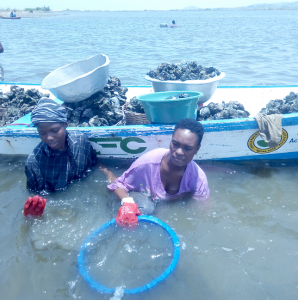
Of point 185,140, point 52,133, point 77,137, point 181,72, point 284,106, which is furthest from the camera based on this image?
point 181,72

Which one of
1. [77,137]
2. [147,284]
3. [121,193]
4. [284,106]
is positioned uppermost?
[284,106]

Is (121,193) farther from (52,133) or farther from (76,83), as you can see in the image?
(76,83)

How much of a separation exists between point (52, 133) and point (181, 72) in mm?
2303

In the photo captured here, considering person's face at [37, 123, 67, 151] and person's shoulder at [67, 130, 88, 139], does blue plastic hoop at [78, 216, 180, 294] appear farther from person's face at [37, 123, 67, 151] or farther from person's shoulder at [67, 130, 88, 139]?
person's shoulder at [67, 130, 88, 139]

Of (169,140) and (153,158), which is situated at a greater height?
(153,158)

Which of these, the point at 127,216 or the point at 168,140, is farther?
the point at 168,140

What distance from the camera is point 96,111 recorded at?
411 cm

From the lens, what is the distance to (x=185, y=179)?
270 cm

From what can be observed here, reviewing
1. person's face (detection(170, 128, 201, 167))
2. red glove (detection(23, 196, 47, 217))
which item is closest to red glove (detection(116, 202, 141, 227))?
person's face (detection(170, 128, 201, 167))

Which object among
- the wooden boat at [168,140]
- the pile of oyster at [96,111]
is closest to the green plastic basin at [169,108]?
the wooden boat at [168,140]

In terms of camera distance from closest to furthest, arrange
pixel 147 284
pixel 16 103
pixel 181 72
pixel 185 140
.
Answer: pixel 147 284 → pixel 185 140 → pixel 181 72 → pixel 16 103

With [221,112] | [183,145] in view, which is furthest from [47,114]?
[221,112]

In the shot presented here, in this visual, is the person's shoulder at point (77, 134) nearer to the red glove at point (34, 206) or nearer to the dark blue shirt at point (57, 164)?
the dark blue shirt at point (57, 164)

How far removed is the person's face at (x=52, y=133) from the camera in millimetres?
2738
